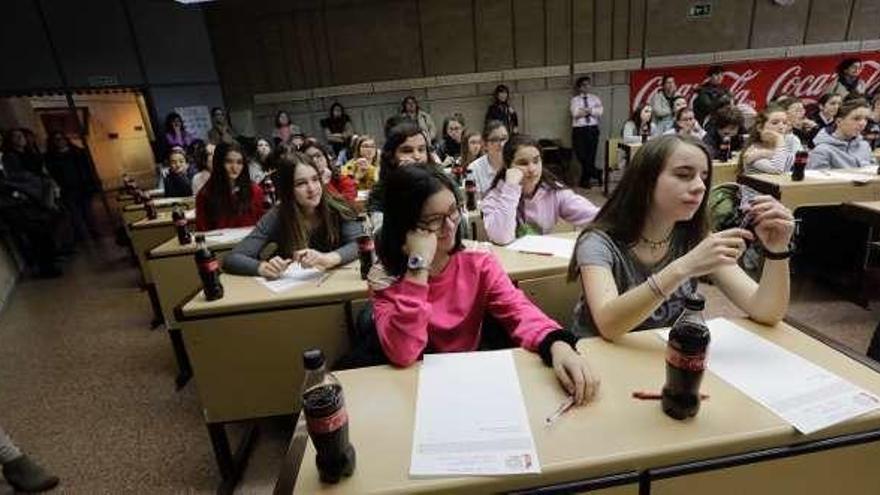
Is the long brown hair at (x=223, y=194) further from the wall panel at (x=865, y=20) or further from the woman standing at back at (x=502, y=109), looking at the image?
the wall panel at (x=865, y=20)

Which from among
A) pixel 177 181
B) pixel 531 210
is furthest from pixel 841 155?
pixel 177 181

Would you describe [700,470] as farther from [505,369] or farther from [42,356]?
[42,356]

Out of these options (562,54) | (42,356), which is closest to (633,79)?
(562,54)

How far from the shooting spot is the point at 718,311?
2994 mm

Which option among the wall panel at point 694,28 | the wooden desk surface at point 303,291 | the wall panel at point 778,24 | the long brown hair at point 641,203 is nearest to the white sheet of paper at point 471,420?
the long brown hair at point 641,203

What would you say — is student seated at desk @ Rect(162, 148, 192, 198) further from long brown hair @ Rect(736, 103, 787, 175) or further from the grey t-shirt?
long brown hair @ Rect(736, 103, 787, 175)

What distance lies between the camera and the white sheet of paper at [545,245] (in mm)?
2098

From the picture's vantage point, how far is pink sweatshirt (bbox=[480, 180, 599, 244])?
2.30 m

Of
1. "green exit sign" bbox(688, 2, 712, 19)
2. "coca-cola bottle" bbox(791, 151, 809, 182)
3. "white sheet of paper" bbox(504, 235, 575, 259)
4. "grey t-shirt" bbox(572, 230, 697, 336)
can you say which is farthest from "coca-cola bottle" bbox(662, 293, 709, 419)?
"green exit sign" bbox(688, 2, 712, 19)

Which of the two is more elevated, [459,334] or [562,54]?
[562,54]

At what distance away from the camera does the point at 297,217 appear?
228 centimetres

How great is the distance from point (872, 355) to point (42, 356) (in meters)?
4.49

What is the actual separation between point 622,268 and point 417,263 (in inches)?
25.0

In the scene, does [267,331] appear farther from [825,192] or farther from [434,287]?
[825,192]
